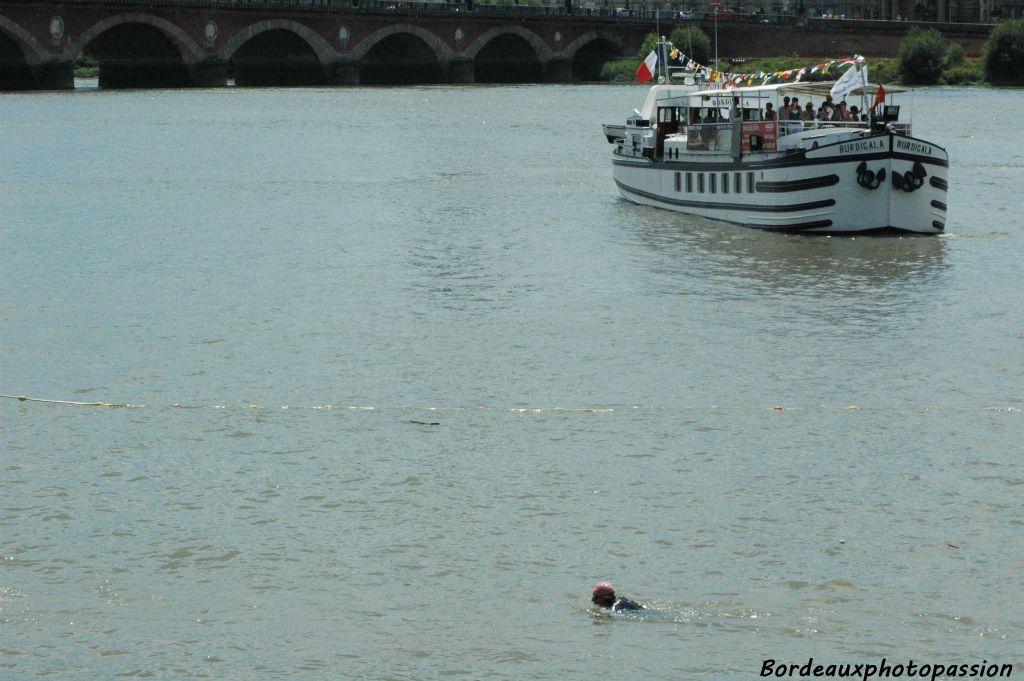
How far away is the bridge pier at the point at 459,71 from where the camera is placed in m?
130

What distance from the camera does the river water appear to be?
1118cm

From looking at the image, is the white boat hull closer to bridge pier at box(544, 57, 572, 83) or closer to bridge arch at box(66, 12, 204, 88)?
bridge arch at box(66, 12, 204, 88)

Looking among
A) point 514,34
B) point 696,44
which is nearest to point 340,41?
point 514,34

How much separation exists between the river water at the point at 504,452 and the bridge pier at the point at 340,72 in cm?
8920

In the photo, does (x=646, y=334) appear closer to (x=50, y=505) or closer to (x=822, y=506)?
(x=822, y=506)

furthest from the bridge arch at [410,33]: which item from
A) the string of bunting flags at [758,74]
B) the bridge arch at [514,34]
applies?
the string of bunting flags at [758,74]

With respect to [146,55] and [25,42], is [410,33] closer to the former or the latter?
[146,55]

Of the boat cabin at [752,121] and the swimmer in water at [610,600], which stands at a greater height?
the boat cabin at [752,121]

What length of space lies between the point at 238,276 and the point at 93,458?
11.9 metres

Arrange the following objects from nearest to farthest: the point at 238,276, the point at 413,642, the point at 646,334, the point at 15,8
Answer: the point at 413,642 < the point at 646,334 < the point at 238,276 < the point at 15,8

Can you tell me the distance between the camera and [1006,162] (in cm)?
5094

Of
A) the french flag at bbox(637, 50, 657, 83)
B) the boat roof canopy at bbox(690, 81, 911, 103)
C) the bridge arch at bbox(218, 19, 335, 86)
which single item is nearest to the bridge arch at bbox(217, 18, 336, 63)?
the bridge arch at bbox(218, 19, 335, 86)

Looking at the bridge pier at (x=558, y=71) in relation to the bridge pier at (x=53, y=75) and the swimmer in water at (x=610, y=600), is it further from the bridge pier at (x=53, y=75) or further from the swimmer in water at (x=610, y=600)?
the swimmer in water at (x=610, y=600)

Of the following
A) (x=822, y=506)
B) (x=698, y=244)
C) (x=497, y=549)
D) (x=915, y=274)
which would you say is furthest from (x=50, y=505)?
(x=698, y=244)
